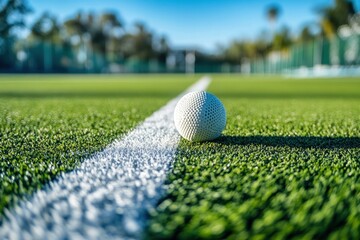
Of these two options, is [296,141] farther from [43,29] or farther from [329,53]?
[43,29]

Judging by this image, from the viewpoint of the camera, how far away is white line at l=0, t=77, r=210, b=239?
1278 mm

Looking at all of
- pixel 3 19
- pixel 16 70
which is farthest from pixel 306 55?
pixel 3 19

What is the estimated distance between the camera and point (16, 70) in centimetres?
3606

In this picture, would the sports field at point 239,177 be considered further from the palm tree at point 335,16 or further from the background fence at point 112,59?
the palm tree at point 335,16

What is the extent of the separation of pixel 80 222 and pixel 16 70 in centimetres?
3860

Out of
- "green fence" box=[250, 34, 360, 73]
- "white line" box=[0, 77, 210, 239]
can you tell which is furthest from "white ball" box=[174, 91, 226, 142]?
"green fence" box=[250, 34, 360, 73]

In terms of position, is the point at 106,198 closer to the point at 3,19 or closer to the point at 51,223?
the point at 51,223

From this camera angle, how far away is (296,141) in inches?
113

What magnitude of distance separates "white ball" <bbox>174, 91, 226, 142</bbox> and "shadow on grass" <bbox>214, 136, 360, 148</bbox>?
0.48 ft

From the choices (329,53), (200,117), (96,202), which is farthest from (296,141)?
(329,53)

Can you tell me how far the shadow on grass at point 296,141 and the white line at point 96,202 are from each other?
2.53 ft

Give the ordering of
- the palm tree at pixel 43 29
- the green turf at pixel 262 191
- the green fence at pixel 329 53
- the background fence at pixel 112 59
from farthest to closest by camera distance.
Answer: the palm tree at pixel 43 29 < the background fence at pixel 112 59 < the green fence at pixel 329 53 < the green turf at pixel 262 191

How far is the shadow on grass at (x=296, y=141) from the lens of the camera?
2.75 m

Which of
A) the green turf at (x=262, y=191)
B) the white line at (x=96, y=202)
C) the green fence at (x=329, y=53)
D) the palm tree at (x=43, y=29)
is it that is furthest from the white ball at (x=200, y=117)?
the palm tree at (x=43, y=29)
